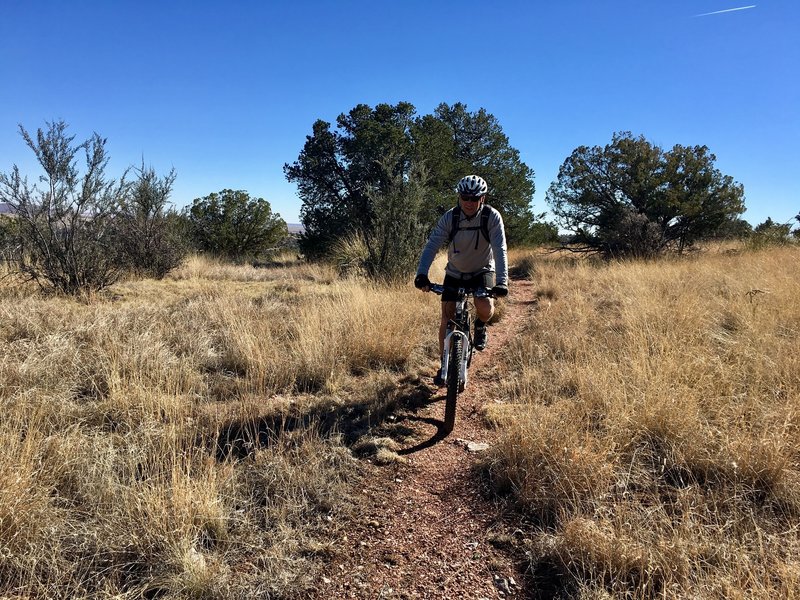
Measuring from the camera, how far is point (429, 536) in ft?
7.73

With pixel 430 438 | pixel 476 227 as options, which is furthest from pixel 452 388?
pixel 476 227

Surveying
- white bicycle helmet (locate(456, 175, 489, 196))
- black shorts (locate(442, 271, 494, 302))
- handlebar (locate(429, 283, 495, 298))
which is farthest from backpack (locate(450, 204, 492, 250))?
handlebar (locate(429, 283, 495, 298))

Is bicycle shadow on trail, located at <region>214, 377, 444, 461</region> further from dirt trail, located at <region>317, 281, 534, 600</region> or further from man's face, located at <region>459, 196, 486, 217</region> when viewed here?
man's face, located at <region>459, 196, 486, 217</region>

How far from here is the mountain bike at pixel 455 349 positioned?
361cm

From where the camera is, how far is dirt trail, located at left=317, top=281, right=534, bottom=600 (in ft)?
6.59

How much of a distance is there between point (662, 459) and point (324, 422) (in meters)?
2.51

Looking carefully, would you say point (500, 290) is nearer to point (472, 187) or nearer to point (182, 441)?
point (472, 187)

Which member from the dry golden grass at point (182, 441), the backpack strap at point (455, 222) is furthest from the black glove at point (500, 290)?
the dry golden grass at point (182, 441)

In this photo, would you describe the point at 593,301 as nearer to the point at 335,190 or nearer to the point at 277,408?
the point at 277,408

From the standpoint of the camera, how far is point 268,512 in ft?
7.82

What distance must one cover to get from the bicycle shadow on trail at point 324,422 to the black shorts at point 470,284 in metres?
1.09

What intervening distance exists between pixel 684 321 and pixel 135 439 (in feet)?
19.9

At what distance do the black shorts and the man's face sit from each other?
0.61 m

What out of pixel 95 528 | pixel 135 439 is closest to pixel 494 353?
pixel 135 439
